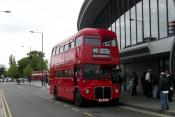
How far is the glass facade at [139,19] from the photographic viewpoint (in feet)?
90.3

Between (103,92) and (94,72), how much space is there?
1184mm

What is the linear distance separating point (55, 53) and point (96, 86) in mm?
8566

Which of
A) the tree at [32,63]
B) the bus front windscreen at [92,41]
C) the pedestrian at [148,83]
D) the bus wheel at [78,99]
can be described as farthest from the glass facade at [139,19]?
the tree at [32,63]

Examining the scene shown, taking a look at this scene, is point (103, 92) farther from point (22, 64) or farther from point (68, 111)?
point (22, 64)

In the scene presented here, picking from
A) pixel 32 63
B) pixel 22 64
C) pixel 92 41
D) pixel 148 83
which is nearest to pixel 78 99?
pixel 92 41

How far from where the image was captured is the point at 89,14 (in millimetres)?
43094

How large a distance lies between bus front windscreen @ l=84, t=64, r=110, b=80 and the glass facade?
16.5 ft

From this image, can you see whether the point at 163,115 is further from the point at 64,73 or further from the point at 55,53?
the point at 55,53

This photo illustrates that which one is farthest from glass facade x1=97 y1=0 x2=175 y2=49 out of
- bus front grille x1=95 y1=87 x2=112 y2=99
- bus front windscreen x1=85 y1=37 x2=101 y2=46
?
bus front grille x1=95 y1=87 x2=112 y2=99

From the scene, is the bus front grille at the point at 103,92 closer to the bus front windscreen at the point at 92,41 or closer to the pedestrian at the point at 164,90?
the bus front windscreen at the point at 92,41

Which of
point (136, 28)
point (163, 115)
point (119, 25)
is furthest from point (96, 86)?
point (119, 25)

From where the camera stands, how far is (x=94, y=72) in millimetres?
24188

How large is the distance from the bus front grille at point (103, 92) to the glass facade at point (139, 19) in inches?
213

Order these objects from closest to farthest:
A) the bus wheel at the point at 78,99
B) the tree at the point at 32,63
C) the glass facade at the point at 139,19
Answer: the bus wheel at the point at 78,99, the glass facade at the point at 139,19, the tree at the point at 32,63
